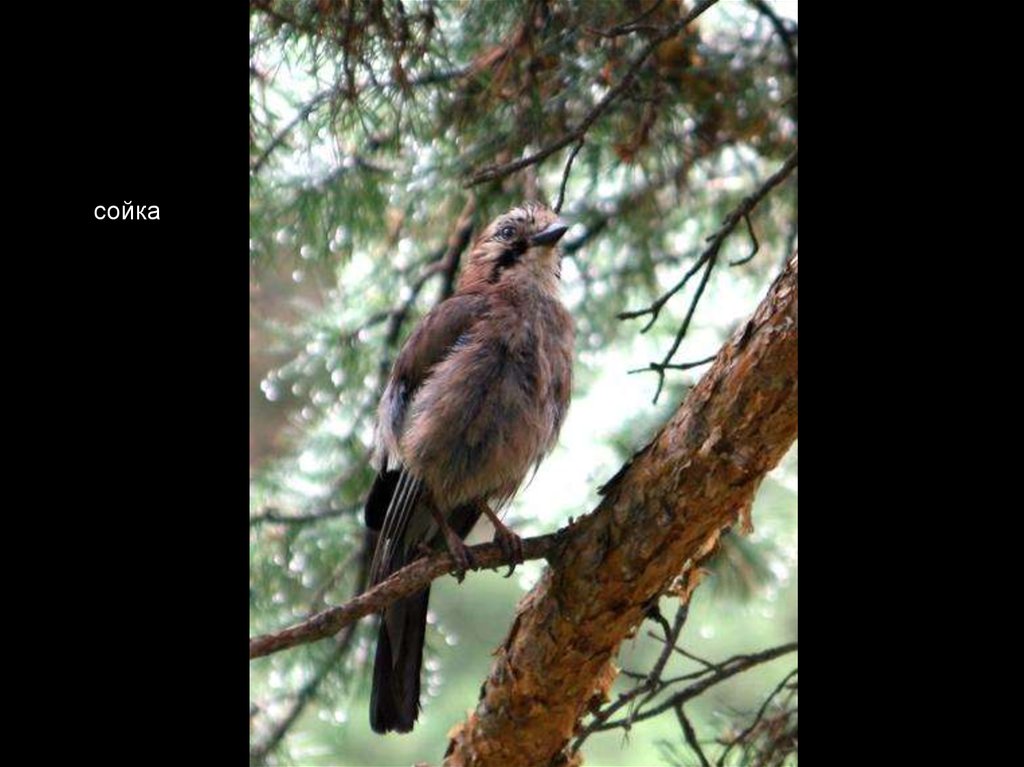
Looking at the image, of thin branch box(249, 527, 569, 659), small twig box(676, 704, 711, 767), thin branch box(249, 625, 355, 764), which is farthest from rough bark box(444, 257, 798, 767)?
thin branch box(249, 625, 355, 764)

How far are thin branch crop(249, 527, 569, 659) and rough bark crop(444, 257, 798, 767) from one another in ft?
0.22

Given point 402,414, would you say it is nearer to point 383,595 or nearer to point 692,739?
point 383,595

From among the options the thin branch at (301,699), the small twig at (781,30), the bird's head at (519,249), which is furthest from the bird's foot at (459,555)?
the small twig at (781,30)

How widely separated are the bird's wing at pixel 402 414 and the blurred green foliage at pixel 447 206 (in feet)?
1.23

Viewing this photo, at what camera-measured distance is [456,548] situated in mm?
3164

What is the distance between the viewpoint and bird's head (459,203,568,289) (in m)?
3.75

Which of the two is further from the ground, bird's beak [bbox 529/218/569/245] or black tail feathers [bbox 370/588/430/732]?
bird's beak [bbox 529/218/569/245]

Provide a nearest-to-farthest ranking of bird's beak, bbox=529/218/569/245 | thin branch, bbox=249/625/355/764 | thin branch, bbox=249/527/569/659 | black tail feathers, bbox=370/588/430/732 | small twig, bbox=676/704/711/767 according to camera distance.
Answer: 1. thin branch, bbox=249/527/569/659
2. small twig, bbox=676/704/711/767
3. black tail feathers, bbox=370/588/430/732
4. thin branch, bbox=249/625/355/764
5. bird's beak, bbox=529/218/569/245

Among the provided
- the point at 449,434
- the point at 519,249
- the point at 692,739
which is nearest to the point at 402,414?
the point at 449,434

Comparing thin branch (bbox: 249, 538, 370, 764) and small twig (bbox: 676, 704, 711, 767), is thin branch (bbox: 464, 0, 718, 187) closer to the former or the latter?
small twig (bbox: 676, 704, 711, 767)
